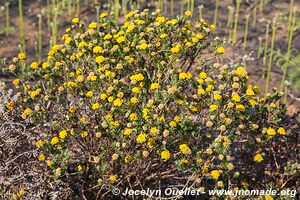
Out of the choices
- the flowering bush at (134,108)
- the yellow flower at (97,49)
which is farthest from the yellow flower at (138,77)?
the yellow flower at (97,49)

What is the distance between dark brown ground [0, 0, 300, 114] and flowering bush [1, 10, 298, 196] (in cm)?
176

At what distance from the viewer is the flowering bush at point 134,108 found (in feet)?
8.14

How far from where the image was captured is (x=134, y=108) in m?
2.54

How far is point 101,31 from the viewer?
300cm

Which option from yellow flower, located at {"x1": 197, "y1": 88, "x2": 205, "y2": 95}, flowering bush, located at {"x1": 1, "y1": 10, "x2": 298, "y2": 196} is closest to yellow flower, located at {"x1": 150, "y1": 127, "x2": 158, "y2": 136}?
flowering bush, located at {"x1": 1, "y1": 10, "x2": 298, "y2": 196}

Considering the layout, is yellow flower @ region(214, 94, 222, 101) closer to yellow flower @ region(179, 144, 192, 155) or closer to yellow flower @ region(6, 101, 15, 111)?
yellow flower @ region(179, 144, 192, 155)

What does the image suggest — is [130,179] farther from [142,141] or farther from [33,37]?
[33,37]

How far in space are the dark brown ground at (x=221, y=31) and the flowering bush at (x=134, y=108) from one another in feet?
5.79

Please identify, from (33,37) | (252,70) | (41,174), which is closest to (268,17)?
(252,70)

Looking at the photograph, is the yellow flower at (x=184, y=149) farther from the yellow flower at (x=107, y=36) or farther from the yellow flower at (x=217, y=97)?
the yellow flower at (x=107, y=36)

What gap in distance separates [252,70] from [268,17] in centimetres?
154

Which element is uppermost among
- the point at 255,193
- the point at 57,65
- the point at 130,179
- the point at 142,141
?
the point at 57,65

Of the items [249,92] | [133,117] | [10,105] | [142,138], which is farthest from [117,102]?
[249,92]

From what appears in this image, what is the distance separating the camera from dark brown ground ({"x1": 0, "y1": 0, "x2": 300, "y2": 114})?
4828 mm
